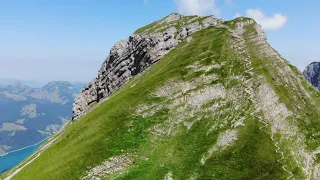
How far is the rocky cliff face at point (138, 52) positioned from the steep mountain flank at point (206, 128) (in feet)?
124

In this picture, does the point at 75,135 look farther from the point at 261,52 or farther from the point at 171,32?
the point at 171,32

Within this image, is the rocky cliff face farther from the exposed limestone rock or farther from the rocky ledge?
the exposed limestone rock

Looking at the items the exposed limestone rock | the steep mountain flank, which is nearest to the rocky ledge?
the steep mountain flank

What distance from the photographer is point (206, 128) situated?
238 ft

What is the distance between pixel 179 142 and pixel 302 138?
1188 inches

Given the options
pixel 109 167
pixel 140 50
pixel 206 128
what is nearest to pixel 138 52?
pixel 140 50

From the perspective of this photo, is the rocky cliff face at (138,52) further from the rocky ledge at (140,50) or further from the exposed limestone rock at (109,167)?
the exposed limestone rock at (109,167)

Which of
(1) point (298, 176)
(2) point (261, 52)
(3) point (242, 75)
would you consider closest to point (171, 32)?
(2) point (261, 52)

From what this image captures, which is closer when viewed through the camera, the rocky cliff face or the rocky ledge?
the rocky ledge

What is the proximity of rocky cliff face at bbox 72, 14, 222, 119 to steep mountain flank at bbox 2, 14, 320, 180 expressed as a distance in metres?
37.7

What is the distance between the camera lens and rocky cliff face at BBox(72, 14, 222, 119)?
461 ft

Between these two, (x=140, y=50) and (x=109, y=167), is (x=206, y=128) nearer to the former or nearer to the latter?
(x=109, y=167)

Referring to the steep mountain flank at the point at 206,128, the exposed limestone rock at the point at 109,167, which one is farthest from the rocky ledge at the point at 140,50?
the exposed limestone rock at the point at 109,167

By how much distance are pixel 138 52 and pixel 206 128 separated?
85.3 metres
